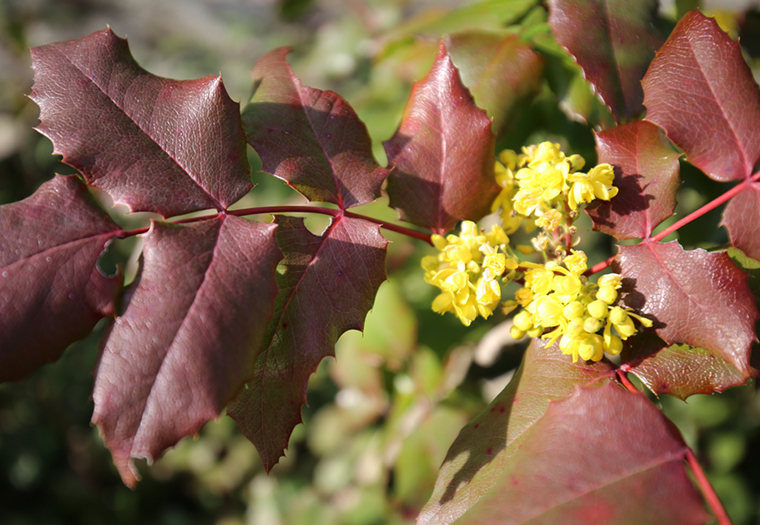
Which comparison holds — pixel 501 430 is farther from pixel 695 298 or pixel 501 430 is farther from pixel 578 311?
pixel 695 298

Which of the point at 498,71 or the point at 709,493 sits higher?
the point at 498,71

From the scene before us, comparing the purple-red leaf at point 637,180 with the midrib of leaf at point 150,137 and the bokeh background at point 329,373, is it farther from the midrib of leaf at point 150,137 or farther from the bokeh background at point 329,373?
the midrib of leaf at point 150,137

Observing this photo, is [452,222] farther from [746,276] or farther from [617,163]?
[746,276]

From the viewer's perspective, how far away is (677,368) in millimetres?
791

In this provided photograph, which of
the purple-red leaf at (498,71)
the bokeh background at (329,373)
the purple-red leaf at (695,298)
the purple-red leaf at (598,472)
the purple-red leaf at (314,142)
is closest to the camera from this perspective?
the purple-red leaf at (598,472)

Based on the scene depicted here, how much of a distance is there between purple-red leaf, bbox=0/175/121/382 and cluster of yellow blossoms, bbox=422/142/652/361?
485 millimetres

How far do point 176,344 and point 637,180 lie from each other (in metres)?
0.71

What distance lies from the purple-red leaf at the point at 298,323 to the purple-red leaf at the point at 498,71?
1.57 feet

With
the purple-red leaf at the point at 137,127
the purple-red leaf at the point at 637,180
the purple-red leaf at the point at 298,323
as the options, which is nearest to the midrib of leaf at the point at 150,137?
the purple-red leaf at the point at 137,127

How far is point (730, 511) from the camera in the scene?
2076 millimetres

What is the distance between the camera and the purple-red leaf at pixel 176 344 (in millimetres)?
647

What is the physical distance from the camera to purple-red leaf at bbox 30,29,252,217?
747mm

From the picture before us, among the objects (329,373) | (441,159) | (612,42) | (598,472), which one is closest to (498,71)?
(612,42)

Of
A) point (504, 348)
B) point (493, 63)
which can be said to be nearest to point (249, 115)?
point (493, 63)
